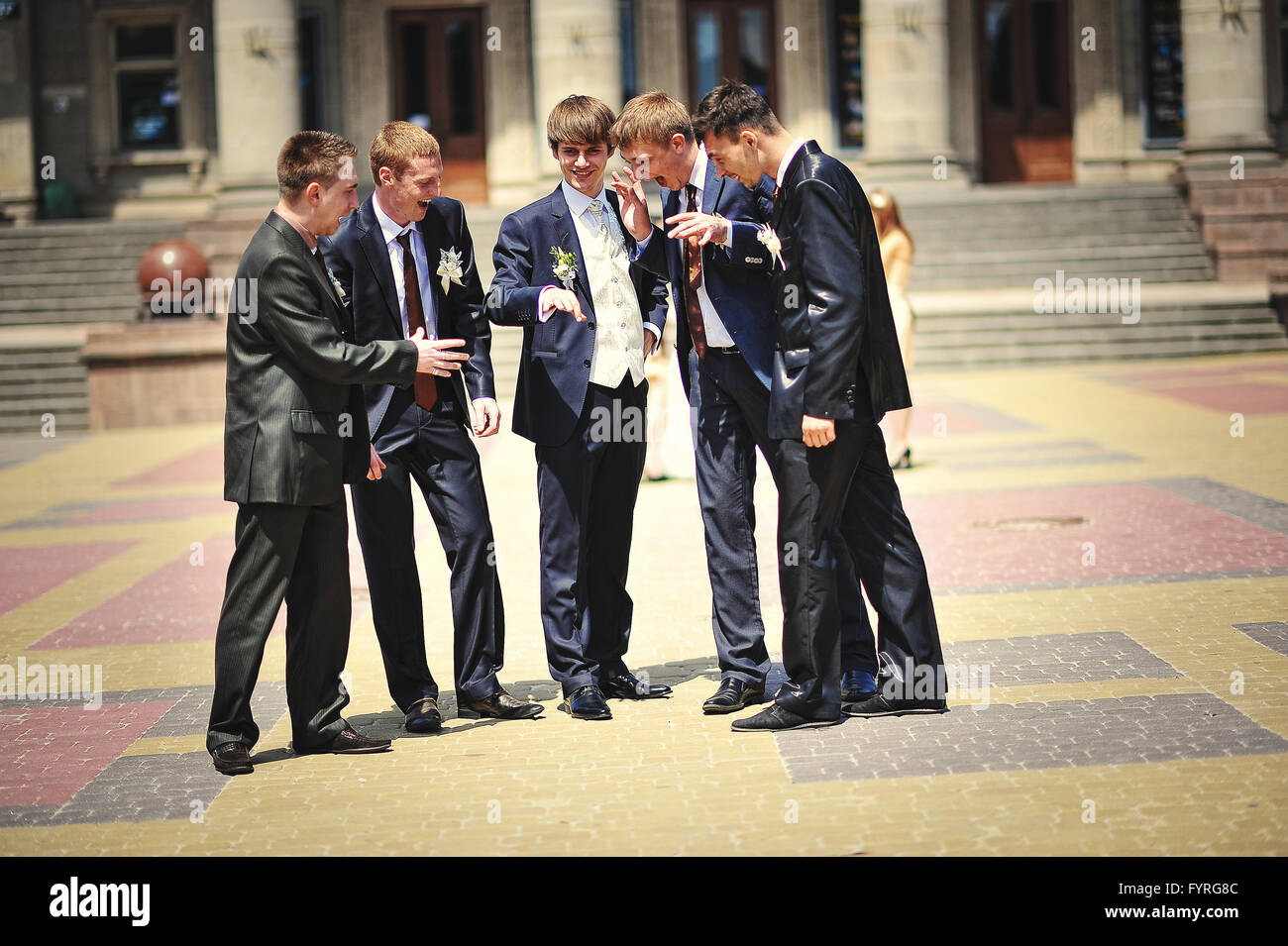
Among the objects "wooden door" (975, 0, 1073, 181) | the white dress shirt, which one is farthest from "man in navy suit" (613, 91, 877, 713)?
"wooden door" (975, 0, 1073, 181)

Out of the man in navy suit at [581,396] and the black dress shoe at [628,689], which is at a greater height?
the man in navy suit at [581,396]

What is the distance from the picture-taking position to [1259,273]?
23.8 metres

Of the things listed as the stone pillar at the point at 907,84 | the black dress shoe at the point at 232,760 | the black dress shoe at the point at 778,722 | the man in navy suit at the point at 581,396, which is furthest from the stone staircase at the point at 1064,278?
the black dress shoe at the point at 232,760

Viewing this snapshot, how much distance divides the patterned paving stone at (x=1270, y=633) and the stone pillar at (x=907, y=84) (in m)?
20.2

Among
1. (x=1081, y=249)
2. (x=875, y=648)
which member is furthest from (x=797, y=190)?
(x=1081, y=249)

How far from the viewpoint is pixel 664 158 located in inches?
246

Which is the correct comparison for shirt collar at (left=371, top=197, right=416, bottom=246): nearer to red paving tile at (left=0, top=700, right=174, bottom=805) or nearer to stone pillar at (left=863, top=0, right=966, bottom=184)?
red paving tile at (left=0, top=700, right=174, bottom=805)

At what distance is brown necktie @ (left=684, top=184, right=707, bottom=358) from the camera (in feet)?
20.9

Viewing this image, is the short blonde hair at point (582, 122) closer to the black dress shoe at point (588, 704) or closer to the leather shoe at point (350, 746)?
the black dress shoe at point (588, 704)

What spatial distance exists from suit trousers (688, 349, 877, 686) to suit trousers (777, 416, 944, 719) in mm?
207

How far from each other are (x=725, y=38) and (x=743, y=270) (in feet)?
85.5

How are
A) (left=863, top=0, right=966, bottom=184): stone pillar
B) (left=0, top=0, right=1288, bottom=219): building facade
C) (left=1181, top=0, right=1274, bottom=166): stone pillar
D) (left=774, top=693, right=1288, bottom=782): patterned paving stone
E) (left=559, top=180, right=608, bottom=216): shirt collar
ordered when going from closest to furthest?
(left=774, top=693, right=1288, bottom=782): patterned paving stone, (left=559, top=180, right=608, bottom=216): shirt collar, (left=1181, top=0, right=1274, bottom=166): stone pillar, (left=863, top=0, right=966, bottom=184): stone pillar, (left=0, top=0, right=1288, bottom=219): building facade

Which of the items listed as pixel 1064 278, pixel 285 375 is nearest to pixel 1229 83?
pixel 1064 278

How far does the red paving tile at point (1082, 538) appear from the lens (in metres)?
8.52
